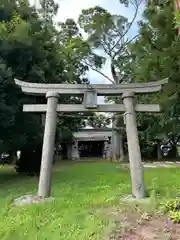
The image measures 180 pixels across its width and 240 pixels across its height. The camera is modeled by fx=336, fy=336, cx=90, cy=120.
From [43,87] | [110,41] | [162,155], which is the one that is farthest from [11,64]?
[162,155]

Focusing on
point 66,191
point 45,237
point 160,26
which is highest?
point 160,26

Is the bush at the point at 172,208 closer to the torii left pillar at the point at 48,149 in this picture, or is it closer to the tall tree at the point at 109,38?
the torii left pillar at the point at 48,149

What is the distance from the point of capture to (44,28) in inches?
460

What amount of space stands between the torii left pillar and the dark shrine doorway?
23.6m

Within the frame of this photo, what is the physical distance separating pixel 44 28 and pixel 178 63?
15.6ft

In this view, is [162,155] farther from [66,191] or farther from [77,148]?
[66,191]

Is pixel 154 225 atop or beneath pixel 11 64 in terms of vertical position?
beneath

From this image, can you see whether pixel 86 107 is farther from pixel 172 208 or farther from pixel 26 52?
pixel 26 52

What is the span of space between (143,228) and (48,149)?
9.82ft

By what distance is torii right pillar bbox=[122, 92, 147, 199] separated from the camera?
655 centimetres

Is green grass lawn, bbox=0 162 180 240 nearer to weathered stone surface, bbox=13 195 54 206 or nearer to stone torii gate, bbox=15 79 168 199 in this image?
weathered stone surface, bbox=13 195 54 206

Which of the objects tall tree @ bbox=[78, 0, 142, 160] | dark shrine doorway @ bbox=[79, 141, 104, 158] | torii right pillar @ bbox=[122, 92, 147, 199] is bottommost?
torii right pillar @ bbox=[122, 92, 147, 199]

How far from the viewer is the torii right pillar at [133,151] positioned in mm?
6555

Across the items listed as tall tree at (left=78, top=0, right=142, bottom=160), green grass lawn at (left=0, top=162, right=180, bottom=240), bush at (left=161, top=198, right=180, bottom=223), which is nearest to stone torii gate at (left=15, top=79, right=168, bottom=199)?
green grass lawn at (left=0, top=162, right=180, bottom=240)
